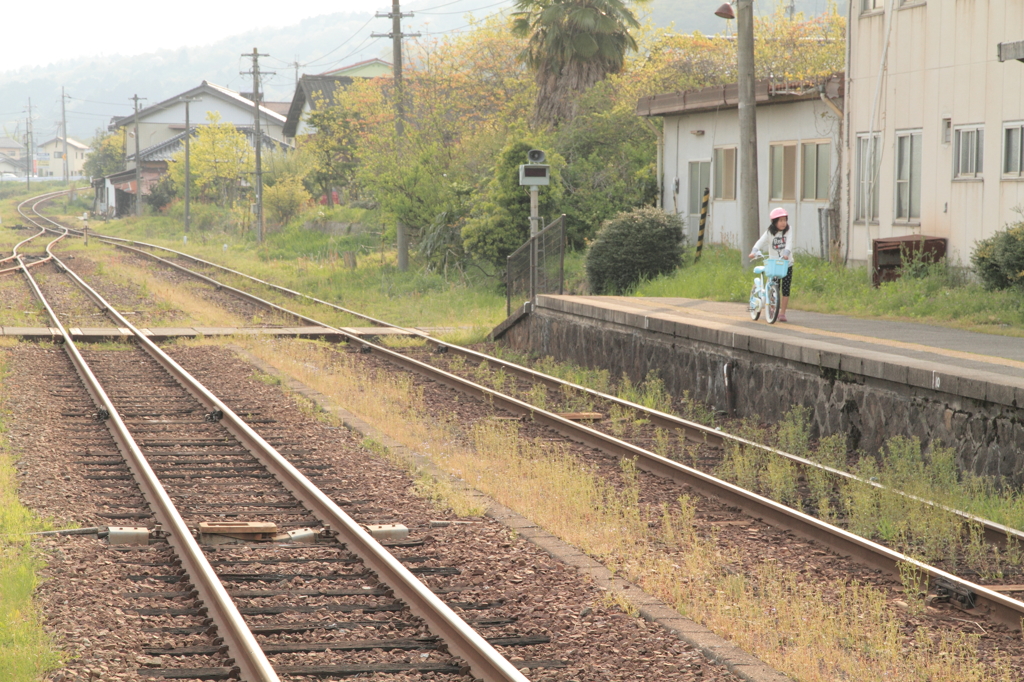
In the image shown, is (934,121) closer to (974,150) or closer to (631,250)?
(974,150)

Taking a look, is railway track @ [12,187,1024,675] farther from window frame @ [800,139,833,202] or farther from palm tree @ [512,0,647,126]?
palm tree @ [512,0,647,126]

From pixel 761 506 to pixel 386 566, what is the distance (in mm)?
2984

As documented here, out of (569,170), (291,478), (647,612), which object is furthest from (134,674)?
(569,170)

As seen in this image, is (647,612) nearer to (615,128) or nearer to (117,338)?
(117,338)

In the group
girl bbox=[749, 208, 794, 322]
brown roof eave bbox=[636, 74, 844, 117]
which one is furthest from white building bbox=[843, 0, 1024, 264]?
girl bbox=[749, 208, 794, 322]

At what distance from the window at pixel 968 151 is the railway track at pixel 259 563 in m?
11.5

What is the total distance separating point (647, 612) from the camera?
601 centimetres

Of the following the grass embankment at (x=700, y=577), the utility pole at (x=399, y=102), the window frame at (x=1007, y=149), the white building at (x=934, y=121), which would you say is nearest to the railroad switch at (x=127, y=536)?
the grass embankment at (x=700, y=577)

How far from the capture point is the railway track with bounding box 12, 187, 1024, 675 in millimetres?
6121

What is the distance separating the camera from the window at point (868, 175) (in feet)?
62.6

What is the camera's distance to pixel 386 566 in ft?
21.6

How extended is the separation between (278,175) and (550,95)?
2596cm

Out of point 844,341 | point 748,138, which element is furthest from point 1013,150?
point 844,341

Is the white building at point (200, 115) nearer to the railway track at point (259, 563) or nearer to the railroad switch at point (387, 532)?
the railway track at point (259, 563)
